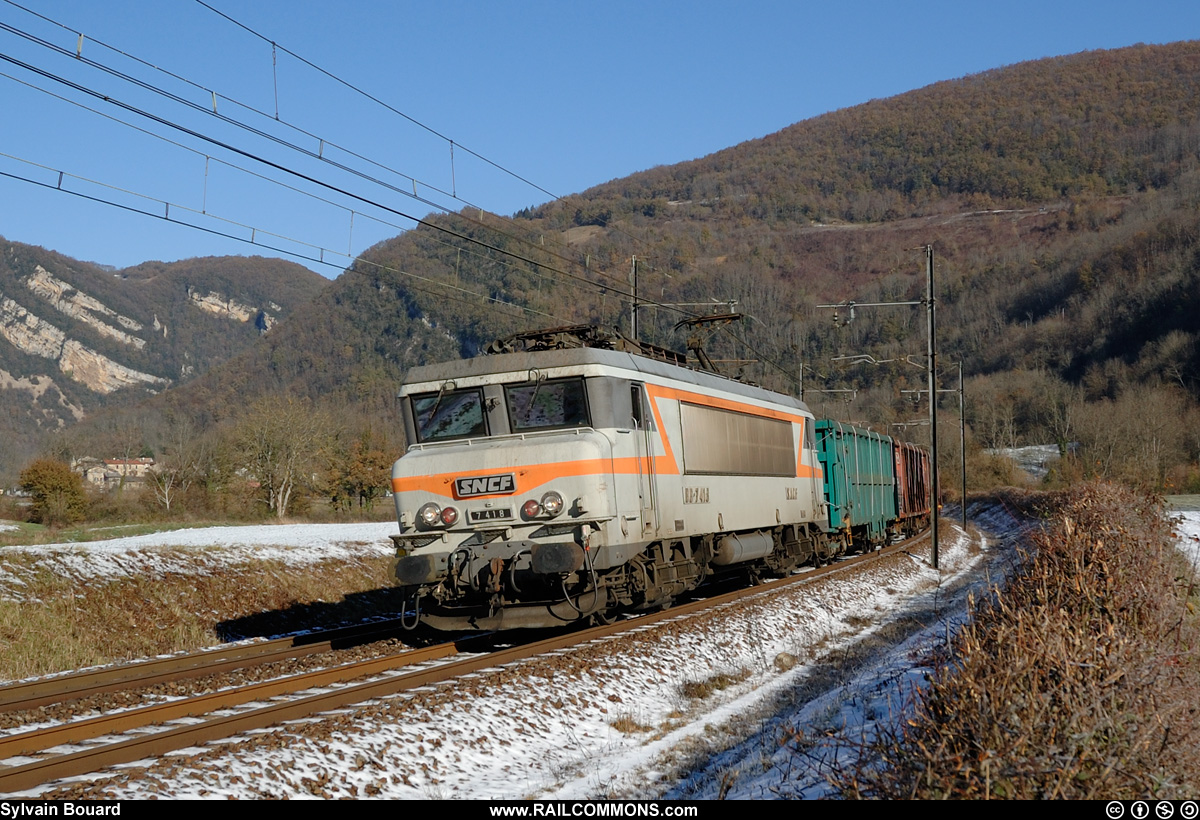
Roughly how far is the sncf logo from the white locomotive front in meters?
0.02

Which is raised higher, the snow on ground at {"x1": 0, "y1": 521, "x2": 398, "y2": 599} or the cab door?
the cab door

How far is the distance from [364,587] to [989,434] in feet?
274

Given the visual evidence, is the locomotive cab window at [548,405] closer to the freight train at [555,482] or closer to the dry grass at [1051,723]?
the freight train at [555,482]

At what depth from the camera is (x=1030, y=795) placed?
500cm

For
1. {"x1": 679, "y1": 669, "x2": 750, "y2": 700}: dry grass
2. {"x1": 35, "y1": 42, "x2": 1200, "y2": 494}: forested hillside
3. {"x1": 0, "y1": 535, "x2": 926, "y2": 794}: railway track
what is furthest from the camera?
{"x1": 35, "y1": 42, "x2": 1200, "y2": 494}: forested hillside

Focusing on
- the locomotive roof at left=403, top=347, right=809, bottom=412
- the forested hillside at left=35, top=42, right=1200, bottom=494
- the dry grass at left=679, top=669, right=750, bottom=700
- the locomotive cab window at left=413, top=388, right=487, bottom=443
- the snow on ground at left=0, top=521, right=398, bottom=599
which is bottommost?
the dry grass at left=679, top=669, right=750, bottom=700

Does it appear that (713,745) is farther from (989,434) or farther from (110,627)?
(989,434)

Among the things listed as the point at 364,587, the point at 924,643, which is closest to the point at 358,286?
the point at 364,587

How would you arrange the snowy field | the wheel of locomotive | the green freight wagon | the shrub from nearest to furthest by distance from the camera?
1. the snowy field
2. the wheel of locomotive
3. the green freight wagon
4. the shrub

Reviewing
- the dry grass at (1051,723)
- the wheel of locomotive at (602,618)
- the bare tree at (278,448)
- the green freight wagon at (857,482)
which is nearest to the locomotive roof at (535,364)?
the wheel of locomotive at (602,618)

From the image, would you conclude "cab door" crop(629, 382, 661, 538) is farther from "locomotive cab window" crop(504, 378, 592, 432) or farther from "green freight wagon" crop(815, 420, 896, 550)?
"green freight wagon" crop(815, 420, 896, 550)

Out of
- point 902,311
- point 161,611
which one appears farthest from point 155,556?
point 902,311

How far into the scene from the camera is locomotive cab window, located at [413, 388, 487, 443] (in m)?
13.2

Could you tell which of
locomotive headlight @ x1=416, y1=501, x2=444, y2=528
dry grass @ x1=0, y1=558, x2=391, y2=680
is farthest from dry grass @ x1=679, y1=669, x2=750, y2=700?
dry grass @ x1=0, y1=558, x2=391, y2=680
